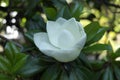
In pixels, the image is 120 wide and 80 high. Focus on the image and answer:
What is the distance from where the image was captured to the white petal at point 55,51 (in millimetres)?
1071

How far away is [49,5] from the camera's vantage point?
1.52 metres

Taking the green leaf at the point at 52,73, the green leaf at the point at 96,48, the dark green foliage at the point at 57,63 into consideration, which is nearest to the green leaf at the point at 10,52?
the dark green foliage at the point at 57,63

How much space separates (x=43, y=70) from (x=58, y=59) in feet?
0.33

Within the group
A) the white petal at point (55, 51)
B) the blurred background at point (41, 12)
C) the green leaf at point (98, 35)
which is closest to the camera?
the white petal at point (55, 51)

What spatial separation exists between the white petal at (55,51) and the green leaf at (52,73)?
0.17 ft

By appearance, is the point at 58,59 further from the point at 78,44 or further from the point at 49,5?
the point at 49,5

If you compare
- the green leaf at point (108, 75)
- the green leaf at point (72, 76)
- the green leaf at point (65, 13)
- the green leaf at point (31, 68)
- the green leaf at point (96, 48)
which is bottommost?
→ the green leaf at point (108, 75)

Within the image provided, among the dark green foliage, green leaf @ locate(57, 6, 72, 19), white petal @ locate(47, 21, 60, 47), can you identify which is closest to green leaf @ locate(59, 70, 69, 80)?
the dark green foliage

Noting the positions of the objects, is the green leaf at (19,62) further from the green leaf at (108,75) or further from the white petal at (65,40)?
the green leaf at (108,75)

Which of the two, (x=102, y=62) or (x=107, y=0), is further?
(x=107, y=0)

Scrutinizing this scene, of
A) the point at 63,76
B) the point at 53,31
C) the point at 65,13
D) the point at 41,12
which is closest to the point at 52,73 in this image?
the point at 63,76

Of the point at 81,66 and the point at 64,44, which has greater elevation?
the point at 64,44

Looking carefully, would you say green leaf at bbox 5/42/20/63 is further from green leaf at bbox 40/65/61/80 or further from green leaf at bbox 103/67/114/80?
green leaf at bbox 103/67/114/80

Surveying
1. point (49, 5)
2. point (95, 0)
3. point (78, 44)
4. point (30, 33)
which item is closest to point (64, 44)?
point (78, 44)
